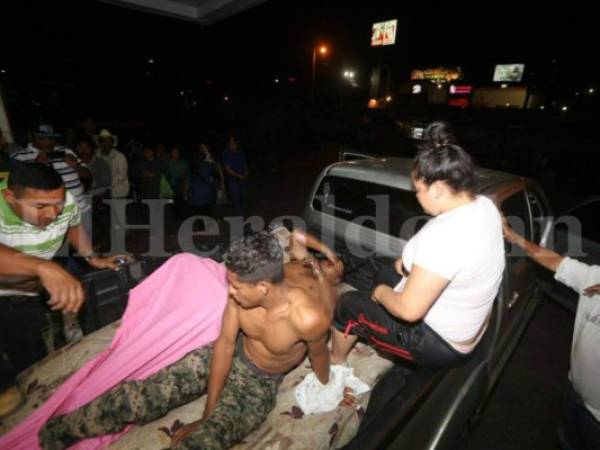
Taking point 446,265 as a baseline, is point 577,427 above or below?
below

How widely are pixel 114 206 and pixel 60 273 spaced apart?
5.19 meters

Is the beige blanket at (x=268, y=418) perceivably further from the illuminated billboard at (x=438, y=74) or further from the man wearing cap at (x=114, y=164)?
the illuminated billboard at (x=438, y=74)

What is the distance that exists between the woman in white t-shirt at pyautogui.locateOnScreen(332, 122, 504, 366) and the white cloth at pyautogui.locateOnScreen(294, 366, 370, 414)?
1.81ft

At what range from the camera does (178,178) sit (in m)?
7.44

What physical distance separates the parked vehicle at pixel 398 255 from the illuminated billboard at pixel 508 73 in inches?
1862

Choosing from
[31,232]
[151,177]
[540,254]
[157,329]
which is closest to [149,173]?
[151,177]

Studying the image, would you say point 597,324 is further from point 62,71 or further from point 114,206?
point 62,71

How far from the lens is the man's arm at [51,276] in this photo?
1.82 m

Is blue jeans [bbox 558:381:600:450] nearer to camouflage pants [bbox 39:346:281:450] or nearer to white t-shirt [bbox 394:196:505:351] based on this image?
white t-shirt [bbox 394:196:505:351]

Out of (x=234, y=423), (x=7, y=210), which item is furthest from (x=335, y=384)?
(x=7, y=210)

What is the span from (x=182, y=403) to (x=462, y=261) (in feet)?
7.54

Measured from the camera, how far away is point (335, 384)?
2.49 meters

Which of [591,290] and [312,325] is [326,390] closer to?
[312,325]

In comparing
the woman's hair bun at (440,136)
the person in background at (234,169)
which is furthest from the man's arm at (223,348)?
the person in background at (234,169)
